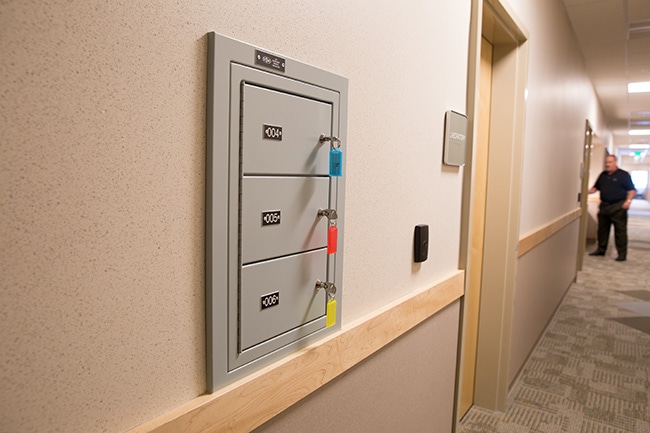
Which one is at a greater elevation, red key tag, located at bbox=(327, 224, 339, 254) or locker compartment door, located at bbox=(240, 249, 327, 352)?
red key tag, located at bbox=(327, 224, 339, 254)

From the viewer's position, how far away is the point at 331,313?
925 mm

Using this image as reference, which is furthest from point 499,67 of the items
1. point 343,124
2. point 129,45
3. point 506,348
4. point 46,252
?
point 46,252

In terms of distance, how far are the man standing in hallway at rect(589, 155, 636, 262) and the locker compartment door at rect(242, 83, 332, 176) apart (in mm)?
6835

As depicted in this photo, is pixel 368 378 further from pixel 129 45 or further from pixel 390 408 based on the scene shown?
pixel 129 45

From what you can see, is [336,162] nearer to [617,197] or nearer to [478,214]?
[478,214]

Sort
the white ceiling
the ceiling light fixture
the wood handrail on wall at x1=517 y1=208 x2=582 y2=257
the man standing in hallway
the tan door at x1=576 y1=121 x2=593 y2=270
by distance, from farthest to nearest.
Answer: the man standing in hallway < the ceiling light fixture < the tan door at x1=576 y1=121 x2=593 y2=270 < the white ceiling < the wood handrail on wall at x1=517 y1=208 x2=582 y2=257

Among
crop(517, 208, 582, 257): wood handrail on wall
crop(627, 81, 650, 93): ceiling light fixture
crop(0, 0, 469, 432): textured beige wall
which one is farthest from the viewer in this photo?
crop(627, 81, 650, 93): ceiling light fixture

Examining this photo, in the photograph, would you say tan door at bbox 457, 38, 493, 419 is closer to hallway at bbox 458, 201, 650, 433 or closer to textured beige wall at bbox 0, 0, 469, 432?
hallway at bbox 458, 201, 650, 433

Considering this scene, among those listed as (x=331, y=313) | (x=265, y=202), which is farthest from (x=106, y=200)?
(x=331, y=313)

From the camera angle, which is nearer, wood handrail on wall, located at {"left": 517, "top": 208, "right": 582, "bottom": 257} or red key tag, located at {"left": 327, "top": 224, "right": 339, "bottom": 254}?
red key tag, located at {"left": 327, "top": 224, "right": 339, "bottom": 254}

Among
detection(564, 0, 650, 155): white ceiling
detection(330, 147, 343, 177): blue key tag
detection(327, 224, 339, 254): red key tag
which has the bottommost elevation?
detection(327, 224, 339, 254): red key tag

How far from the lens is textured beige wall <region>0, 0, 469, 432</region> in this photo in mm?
453

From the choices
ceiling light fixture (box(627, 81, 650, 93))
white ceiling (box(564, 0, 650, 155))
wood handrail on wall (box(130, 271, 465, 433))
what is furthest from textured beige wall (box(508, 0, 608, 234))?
ceiling light fixture (box(627, 81, 650, 93))

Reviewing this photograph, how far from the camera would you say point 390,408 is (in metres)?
1.25
